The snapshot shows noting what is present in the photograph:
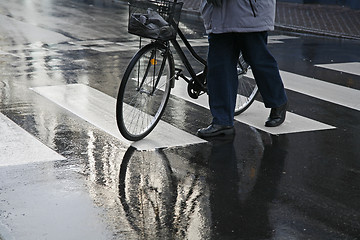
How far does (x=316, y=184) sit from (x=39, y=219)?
1902mm

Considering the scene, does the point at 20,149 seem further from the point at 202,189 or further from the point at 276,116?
the point at 276,116

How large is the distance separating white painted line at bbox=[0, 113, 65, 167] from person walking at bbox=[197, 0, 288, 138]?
4.43 feet

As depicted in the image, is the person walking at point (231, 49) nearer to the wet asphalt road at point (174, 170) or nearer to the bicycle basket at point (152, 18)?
the wet asphalt road at point (174, 170)

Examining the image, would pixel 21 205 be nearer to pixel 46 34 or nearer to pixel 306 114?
pixel 306 114

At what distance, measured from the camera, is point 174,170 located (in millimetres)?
4918

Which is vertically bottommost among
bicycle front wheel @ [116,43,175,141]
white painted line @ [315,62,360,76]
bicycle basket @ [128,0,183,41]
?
white painted line @ [315,62,360,76]

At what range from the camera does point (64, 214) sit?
4.00m

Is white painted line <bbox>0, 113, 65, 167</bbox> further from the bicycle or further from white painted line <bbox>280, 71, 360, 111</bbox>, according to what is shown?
white painted line <bbox>280, 71, 360, 111</bbox>

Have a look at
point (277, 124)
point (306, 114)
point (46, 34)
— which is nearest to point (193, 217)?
point (277, 124)

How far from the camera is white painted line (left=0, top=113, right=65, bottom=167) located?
16.3 ft

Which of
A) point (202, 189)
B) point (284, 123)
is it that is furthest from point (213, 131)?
point (202, 189)

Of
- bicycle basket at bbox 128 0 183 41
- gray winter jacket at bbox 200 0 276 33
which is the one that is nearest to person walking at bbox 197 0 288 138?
gray winter jacket at bbox 200 0 276 33

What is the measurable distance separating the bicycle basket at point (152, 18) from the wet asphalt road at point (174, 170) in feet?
2.95

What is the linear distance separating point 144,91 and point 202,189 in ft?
4.67
